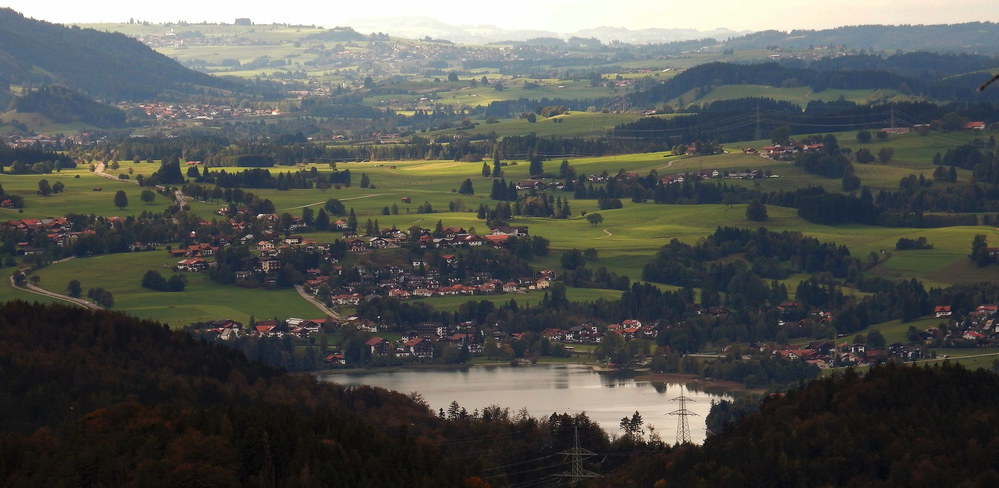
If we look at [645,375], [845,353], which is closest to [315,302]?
[645,375]

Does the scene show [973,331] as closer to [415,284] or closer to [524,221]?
[415,284]

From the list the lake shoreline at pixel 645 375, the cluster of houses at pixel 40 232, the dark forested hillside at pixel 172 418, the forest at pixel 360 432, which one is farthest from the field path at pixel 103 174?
the forest at pixel 360 432

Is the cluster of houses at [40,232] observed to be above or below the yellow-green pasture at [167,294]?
above

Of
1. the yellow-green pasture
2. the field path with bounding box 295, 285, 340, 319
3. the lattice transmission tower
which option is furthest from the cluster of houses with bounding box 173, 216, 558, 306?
the lattice transmission tower

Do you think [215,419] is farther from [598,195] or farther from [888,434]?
[598,195]

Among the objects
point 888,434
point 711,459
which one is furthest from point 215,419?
point 888,434

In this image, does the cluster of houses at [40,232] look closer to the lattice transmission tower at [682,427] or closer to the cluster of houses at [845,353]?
the cluster of houses at [845,353]
